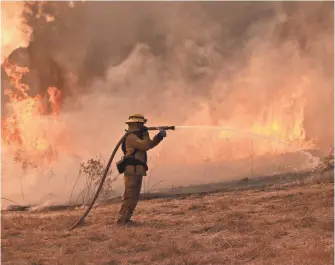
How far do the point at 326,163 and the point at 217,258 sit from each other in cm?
1322

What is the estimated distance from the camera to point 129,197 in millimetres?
12203

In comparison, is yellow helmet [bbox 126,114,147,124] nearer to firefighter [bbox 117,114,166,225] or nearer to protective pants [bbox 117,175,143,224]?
firefighter [bbox 117,114,166,225]

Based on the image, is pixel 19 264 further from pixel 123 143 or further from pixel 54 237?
pixel 123 143

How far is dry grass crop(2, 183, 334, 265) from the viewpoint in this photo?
798 centimetres

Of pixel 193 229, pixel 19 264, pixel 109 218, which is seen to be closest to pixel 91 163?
pixel 109 218

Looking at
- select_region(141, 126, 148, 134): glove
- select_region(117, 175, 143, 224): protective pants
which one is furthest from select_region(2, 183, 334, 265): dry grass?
select_region(141, 126, 148, 134): glove

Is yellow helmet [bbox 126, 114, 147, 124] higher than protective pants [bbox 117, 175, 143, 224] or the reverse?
higher

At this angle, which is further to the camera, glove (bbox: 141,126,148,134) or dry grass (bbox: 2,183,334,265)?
glove (bbox: 141,126,148,134)

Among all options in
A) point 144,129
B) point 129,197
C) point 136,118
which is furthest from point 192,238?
point 136,118

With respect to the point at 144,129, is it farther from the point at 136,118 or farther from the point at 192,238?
the point at 192,238

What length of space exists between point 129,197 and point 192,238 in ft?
9.57

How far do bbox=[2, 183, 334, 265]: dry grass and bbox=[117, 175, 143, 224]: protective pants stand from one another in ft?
1.57

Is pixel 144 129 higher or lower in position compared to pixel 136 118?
lower

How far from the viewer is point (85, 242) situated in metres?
9.96
